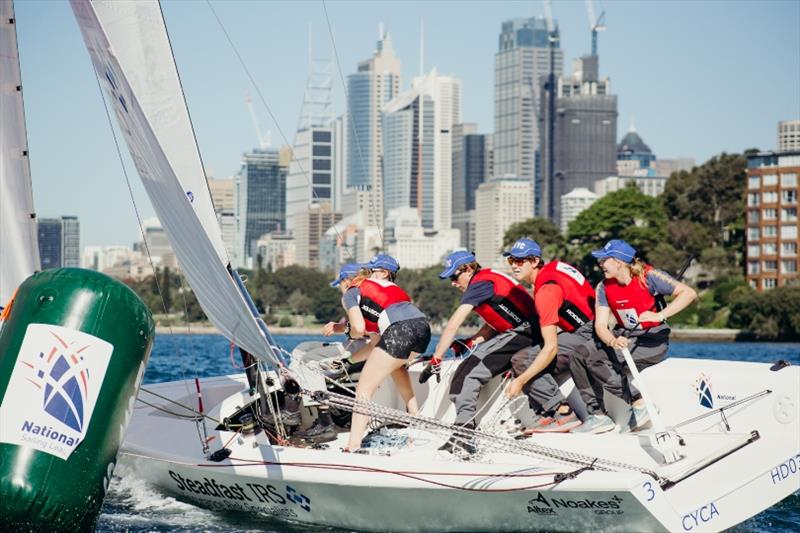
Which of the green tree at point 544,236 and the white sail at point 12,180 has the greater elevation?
the white sail at point 12,180

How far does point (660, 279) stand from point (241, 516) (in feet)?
12.0

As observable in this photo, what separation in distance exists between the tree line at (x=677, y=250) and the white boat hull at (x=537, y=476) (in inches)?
2461

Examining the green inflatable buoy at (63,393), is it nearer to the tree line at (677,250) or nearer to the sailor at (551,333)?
the sailor at (551,333)

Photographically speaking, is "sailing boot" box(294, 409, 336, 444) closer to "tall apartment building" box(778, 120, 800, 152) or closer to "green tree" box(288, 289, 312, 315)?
"green tree" box(288, 289, 312, 315)

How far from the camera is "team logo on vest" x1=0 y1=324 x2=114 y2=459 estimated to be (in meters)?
7.16

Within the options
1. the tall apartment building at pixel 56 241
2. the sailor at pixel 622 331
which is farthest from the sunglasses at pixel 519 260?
the tall apartment building at pixel 56 241

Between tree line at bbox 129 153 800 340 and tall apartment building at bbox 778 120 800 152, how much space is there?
69.4 metres

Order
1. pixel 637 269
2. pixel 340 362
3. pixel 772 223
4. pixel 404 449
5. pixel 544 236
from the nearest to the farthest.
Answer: pixel 404 449 < pixel 637 269 < pixel 340 362 < pixel 544 236 < pixel 772 223

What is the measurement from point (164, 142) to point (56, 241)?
41.6 ft

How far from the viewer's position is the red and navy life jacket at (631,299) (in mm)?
9641

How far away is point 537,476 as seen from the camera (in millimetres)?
8148

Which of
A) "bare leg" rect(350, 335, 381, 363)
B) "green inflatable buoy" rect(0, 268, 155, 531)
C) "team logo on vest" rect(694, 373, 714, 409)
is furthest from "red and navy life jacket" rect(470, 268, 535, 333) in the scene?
"green inflatable buoy" rect(0, 268, 155, 531)

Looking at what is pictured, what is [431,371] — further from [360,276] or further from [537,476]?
[537,476]

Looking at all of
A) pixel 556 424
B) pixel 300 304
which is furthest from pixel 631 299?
pixel 300 304
